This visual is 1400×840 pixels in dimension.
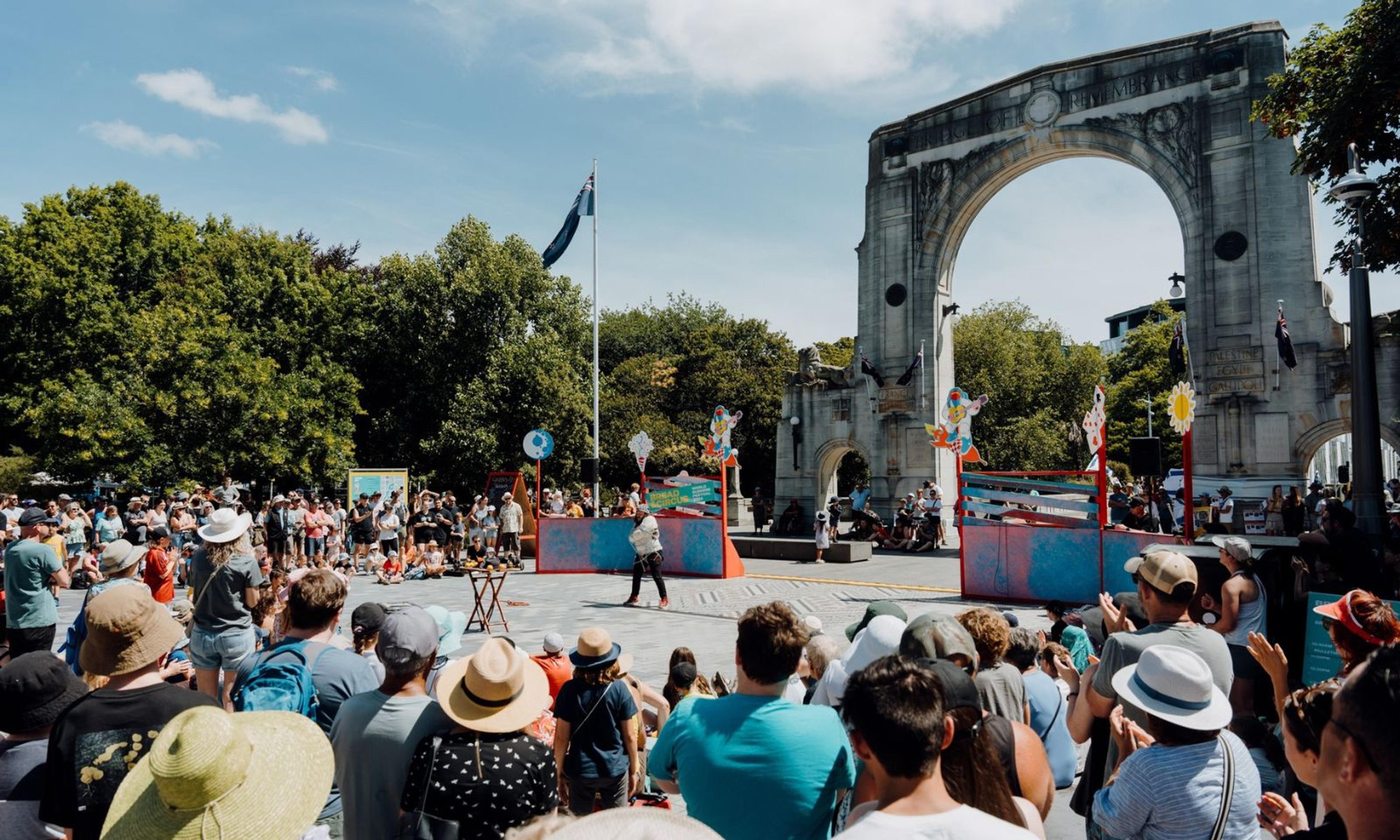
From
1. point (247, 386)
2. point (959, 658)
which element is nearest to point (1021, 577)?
point (959, 658)

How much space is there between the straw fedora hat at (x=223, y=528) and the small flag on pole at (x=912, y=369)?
78.5ft

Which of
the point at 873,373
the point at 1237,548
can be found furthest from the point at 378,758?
the point at 873,373

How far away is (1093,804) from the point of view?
10.7 ft

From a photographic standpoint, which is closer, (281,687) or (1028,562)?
(281,687)

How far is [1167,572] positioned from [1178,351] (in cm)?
2124

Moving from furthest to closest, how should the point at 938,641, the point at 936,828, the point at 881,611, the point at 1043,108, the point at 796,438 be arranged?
the point at 796,438
the point at 1043,108
the point at 881,611
the point at 938,641
the point at 936,828

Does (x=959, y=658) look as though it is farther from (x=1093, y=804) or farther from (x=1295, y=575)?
(x=1295, y=575)

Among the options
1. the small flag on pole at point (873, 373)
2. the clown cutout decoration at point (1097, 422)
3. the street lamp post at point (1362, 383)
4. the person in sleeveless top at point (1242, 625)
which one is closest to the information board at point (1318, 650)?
the person in sleeveless top at point (1242, 625)

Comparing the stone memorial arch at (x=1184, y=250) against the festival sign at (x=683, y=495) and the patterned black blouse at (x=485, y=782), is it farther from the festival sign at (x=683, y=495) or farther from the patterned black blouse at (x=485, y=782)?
the patterned black blouse at (x=485, y=782)

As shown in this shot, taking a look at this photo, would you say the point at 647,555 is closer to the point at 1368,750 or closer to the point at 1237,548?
the point at 1237,548

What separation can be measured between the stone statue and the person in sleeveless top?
24099 millimetres

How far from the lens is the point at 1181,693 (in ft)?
9.95

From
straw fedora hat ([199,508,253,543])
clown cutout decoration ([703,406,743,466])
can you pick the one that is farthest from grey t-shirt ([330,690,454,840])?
clown cutout decoration ([703,406,743,466])

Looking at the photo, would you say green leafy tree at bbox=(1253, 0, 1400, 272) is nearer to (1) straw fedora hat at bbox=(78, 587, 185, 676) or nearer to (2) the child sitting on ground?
(1) straw fedora hat at bbox=(78, 587, 185, 676)
